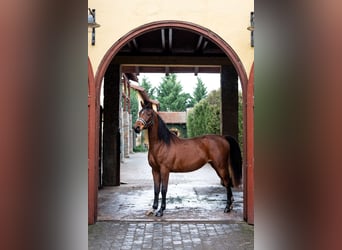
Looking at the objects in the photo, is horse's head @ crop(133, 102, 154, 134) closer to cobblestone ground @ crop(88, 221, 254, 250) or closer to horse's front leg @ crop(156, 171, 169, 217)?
horse's front leg @ crop(156, 171, 169, 217)

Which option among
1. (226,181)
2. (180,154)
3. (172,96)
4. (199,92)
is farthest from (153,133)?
(199,92)

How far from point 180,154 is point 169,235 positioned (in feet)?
4.75

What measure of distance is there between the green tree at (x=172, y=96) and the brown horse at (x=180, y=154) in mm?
34676

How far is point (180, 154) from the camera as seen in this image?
17.0 feet

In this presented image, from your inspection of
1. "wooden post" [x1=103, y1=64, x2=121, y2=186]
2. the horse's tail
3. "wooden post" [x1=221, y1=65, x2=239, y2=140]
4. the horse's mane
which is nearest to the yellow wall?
the horse's mane

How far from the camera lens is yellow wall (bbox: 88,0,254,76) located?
4555 millimetres

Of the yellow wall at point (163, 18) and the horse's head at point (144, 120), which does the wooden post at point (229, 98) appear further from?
the yellow wall at point (163, 18)
